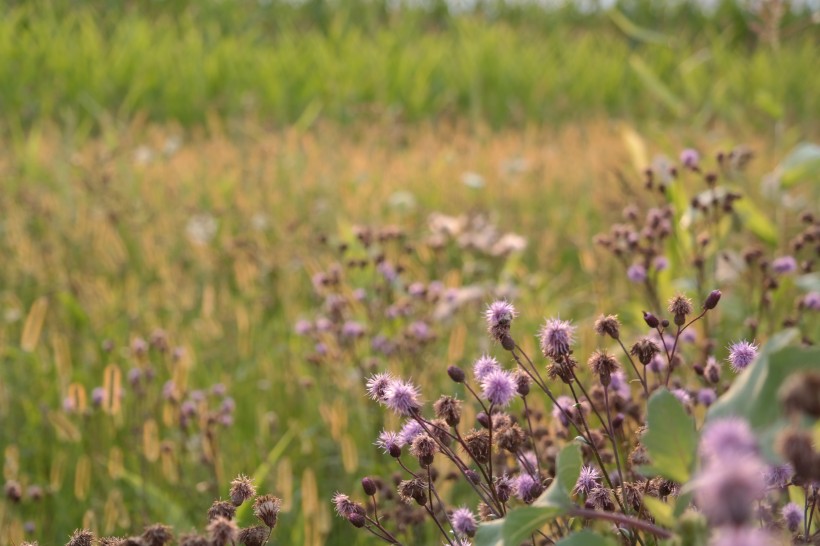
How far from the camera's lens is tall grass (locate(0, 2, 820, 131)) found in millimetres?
8234

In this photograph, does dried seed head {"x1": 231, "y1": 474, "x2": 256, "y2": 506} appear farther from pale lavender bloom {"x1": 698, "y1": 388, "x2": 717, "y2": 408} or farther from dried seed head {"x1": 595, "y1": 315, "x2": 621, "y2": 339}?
pale lavender bloom {"x1": 698, "y1": 388, "x2": 717, "y2": 408}

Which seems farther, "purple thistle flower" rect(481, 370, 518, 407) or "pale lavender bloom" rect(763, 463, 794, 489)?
"purple thistle flower" rect(481, 370, 518, 407)

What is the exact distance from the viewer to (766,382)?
81 cm

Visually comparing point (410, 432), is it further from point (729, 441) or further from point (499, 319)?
point (729, 441)

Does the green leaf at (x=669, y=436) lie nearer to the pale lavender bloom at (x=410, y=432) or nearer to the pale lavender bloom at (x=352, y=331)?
the pale lavender bloom at (x=410, y=432)

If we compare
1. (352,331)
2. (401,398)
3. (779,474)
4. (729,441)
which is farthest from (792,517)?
(352,331)

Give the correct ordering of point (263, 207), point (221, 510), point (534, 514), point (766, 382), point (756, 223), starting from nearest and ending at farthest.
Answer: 1. point (766, 382)
2. point (534, 514)
3. point (221, 510)
4. point (756, 223)
5. point (263, 207)

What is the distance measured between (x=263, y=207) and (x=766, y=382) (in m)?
4.36

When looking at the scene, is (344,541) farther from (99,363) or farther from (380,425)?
(99,363)

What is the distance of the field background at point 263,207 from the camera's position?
2561 mm

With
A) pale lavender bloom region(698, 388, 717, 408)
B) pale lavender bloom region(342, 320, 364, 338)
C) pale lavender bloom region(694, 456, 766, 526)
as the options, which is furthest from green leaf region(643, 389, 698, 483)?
pale lavender bloom region(342, 320, 364, 338)

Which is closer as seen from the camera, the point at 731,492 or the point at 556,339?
the point at 731,492

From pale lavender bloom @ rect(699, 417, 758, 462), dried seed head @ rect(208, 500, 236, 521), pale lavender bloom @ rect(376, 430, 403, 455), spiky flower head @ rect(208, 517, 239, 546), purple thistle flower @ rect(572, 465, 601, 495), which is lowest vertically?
pale lavender bloom @ rect(699, 417, 758, 462)

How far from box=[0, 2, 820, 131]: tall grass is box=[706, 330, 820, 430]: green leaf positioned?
625 centimetres
